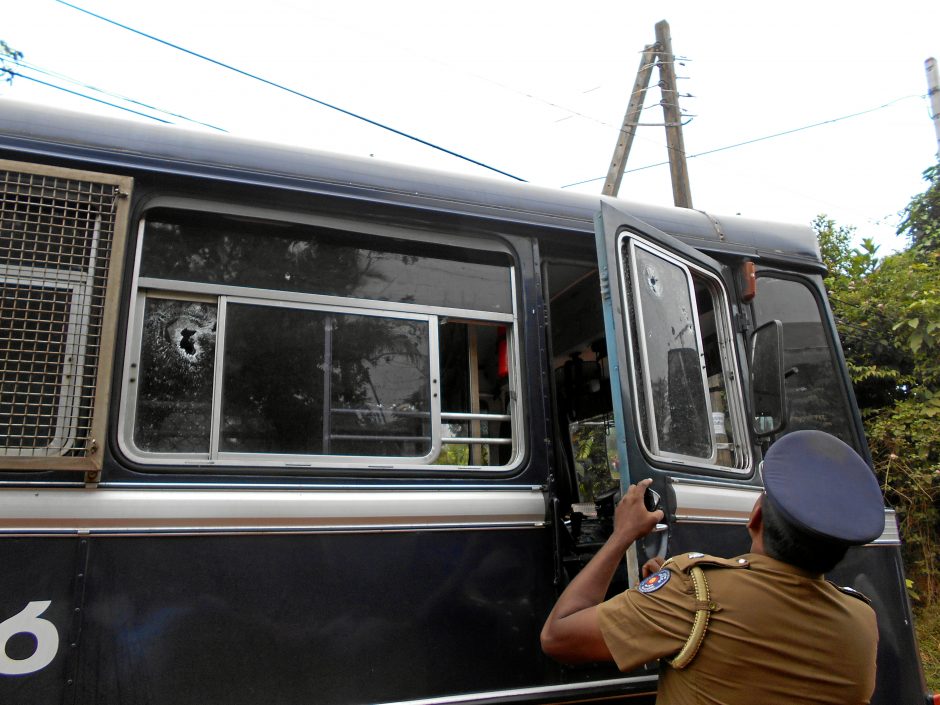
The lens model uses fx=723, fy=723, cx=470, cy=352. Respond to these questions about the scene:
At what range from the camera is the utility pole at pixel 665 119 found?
8.17 m

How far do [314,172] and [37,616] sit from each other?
156 centimetres

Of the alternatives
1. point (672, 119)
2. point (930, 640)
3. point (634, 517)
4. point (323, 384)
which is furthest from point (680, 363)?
point (672, 119)

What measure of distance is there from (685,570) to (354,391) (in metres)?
1.24

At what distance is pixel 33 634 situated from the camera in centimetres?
190

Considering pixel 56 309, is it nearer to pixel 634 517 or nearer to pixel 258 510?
pixel 258 510

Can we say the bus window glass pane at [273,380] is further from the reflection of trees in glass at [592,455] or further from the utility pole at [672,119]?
the utility pole at [672,119]

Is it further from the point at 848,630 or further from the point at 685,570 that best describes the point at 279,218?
the point at 848,630

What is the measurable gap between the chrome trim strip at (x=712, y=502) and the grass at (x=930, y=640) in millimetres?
3949

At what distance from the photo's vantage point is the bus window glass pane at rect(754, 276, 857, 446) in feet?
10.4

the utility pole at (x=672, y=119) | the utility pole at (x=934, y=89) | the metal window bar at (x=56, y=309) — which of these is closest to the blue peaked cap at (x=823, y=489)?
the metal window bar at (x=56, y=309)

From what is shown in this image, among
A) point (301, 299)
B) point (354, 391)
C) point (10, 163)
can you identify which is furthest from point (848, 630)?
point (10, 163)

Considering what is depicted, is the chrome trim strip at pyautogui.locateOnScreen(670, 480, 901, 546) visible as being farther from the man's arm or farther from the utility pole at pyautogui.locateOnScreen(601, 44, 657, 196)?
the utility pole at pyautogui.locateOnScreen(601, 44, 657, 196)

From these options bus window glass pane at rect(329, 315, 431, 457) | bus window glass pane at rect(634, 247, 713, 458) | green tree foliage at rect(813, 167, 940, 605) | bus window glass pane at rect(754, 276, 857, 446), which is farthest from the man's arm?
green tree foliage at rect(813, 167, 940, 605)

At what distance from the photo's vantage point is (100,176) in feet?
7.15
